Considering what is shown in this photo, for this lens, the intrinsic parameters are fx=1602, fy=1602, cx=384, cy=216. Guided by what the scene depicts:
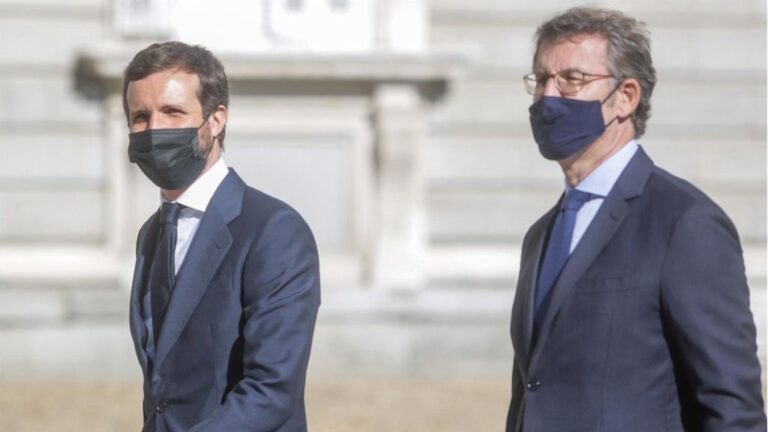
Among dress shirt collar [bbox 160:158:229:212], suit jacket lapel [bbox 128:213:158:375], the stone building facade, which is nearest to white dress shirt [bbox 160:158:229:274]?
dress shirt collar [bbox 160:158:229:212]

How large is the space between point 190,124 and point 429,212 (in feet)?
24.8

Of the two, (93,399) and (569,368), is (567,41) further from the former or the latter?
(93,399)

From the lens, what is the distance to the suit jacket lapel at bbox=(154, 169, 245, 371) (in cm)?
330

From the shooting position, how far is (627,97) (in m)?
3.35

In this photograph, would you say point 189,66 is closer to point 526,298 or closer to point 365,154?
point 526,298

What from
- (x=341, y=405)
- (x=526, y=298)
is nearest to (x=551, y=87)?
(x=526, y=298)

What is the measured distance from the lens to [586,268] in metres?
3.22

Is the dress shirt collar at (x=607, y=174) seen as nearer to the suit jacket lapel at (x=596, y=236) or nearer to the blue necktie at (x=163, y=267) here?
the suit jacket lapel at (x=596, y=236)

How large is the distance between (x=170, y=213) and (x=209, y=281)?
0.73ft

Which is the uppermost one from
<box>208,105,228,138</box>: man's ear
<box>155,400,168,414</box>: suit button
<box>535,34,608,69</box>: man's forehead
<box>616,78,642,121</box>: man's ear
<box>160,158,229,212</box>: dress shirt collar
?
<box>535,34,608,69</box>: man's forehead

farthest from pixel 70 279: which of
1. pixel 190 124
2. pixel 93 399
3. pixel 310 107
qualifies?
pixel 190 124

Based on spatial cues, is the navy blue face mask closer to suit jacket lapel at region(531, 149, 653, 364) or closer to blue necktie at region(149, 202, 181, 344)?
suit jacket lapel at region(531, 149, 653, 364)

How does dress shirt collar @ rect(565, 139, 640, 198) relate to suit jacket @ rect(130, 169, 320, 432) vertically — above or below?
above

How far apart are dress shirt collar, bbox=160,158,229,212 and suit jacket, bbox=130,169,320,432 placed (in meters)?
0.07
